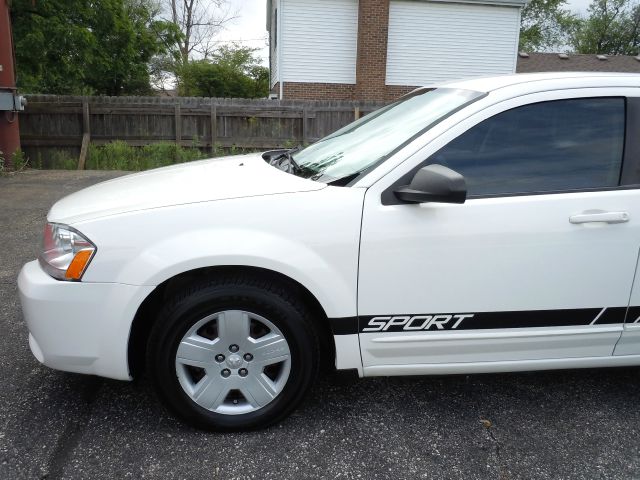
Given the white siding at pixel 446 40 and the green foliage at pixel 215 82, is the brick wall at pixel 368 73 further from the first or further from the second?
the green foliage at pixel 215 82

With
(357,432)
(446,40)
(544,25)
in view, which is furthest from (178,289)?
(544,25)

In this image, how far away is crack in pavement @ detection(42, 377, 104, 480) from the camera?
2.42m

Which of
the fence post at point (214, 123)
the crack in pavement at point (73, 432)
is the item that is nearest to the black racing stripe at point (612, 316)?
the crack in pavement at point (73, 432)

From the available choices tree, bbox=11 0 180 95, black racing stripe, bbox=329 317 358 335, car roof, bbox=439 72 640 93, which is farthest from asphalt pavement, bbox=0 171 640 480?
tree, bbox=11 0 180 95

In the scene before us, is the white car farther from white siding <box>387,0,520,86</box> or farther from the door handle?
white siding <box>387,0,520,86</box>

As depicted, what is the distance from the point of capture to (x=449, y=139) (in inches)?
103

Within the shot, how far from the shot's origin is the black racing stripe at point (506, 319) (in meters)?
2.61

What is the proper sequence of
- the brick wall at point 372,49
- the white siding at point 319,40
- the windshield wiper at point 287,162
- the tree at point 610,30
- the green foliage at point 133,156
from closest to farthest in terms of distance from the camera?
the windshield wiper at point 287,162, the green foliage at point 133,156, the brick wall at point 372,49, the white siding at point 319,40, the tree at point 610,30

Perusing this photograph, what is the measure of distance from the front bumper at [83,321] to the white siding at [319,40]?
55.5 ft

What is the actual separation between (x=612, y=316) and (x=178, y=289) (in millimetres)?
2091

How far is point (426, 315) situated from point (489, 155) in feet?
2.73

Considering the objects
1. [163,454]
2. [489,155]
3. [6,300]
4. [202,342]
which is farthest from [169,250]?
[6,300]

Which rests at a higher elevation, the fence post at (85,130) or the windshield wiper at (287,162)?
the windshield wiper at (287,162)

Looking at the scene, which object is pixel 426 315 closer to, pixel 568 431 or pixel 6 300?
pixel 568 431
